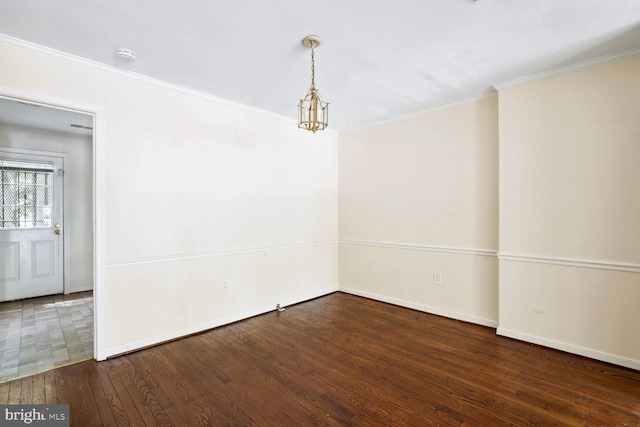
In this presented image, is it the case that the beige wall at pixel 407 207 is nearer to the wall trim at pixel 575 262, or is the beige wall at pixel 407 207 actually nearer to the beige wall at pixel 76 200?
the wall trim at pixel 575 262

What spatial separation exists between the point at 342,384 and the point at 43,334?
3198 mm

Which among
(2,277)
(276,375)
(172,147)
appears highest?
(172,147)

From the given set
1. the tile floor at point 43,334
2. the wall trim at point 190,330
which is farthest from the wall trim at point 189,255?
the tile floor at point 43,334

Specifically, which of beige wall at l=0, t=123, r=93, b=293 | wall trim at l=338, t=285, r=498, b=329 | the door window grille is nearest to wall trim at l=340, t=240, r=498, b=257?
wall trim at l=338, t=285, r=498, b=329

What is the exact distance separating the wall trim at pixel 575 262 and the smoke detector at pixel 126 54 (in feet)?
12.6

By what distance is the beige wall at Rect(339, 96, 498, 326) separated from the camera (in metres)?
3.39

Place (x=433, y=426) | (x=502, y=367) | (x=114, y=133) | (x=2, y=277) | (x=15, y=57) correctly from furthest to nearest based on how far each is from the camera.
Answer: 1. (x=2, y=277)
2. (x=114, y=133)
3. (x=502, y=367)
4. (x=15, y=57)
5. (x=433, y=426)

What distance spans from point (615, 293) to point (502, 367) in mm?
1144

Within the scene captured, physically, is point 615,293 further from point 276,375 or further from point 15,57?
point 15,57

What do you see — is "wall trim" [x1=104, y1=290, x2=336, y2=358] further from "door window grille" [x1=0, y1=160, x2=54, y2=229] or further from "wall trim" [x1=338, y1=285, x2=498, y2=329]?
"door window grille" [x1=0, y1=160, x2=54, y2=229]

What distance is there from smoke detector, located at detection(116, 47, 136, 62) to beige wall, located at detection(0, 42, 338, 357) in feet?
1.06

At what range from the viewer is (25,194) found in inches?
176

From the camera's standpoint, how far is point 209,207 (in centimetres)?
335

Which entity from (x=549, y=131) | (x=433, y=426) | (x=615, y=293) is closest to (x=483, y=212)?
(x=549, y=131)
